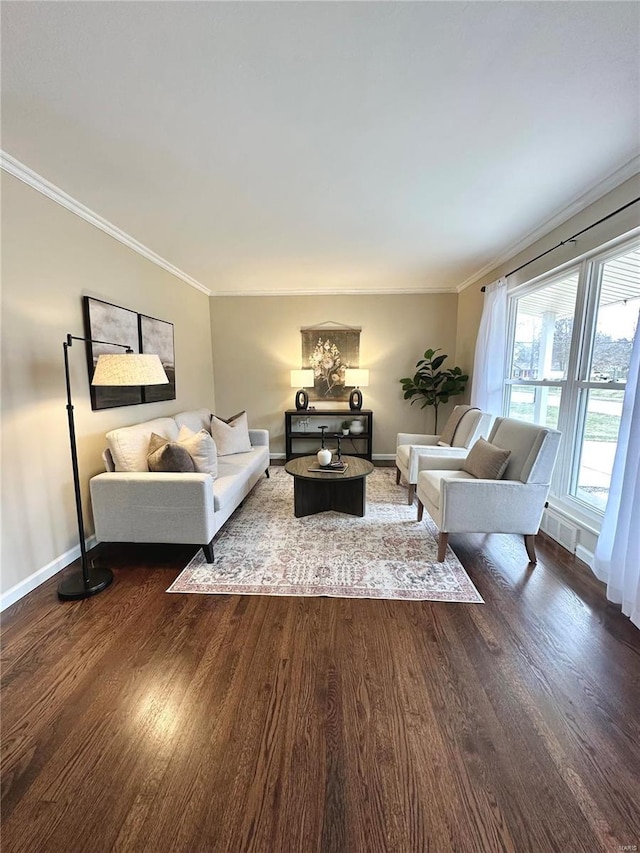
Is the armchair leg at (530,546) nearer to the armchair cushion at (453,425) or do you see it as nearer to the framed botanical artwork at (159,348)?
the armchair cushion at (453,425)

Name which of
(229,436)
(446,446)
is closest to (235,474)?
(229,436)

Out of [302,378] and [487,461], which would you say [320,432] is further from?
[487,461]

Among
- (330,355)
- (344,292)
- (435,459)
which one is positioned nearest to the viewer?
(435,459)

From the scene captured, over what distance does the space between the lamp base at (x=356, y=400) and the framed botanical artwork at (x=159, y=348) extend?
2382 mm

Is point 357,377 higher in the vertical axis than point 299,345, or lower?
lower

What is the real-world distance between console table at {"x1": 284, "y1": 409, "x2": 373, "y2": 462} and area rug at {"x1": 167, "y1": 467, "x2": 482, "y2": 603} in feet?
5.58

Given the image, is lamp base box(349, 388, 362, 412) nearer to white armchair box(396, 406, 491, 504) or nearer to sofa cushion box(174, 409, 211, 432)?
white armchair box(396, 406, 491, 504)

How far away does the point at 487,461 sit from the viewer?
8.63ft

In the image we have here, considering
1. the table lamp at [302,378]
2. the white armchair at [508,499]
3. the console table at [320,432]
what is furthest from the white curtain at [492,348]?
the table lamp at [302,378]

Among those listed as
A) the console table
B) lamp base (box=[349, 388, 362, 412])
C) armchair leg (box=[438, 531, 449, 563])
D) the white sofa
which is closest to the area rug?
armchair leg (box=[438, 531, 449, 563])

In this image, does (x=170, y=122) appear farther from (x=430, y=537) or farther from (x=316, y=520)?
(x=430, y=537)

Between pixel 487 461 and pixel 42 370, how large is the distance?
313cm

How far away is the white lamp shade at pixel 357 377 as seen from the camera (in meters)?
4.85

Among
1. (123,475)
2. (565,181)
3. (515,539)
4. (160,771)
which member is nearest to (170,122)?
(123,475)
